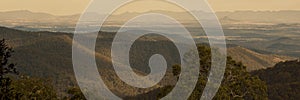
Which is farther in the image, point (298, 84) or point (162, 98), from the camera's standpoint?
point (298, 84)

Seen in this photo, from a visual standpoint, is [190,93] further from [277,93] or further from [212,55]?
[277,93]

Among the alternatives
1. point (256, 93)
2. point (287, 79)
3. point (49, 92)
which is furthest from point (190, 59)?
point (287, 79)

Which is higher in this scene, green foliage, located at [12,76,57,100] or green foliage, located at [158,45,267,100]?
green foliage, located at [158,45,267,100]

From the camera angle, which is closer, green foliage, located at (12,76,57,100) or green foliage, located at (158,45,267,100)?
green foliage, located at (158,45,267,100)

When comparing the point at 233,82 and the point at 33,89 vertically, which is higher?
the point at 233,82

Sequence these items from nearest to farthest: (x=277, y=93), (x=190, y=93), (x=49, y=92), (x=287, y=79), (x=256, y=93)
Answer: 1. (x=190, y=93)
2. (x=256, y=93)
3. (x=49, y=92)
4. (x=277, y=93)
5. (x=287, y=79)

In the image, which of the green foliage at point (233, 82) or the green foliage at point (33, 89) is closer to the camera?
the green foliage at point (233, 82)

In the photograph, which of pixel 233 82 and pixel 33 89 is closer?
pixel 233 82

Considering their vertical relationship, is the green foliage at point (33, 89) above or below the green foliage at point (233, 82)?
below

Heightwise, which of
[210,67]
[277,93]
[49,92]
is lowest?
[277,93]

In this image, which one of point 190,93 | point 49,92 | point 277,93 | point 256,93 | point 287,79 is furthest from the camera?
point 287,79

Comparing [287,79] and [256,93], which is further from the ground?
[256,93]
